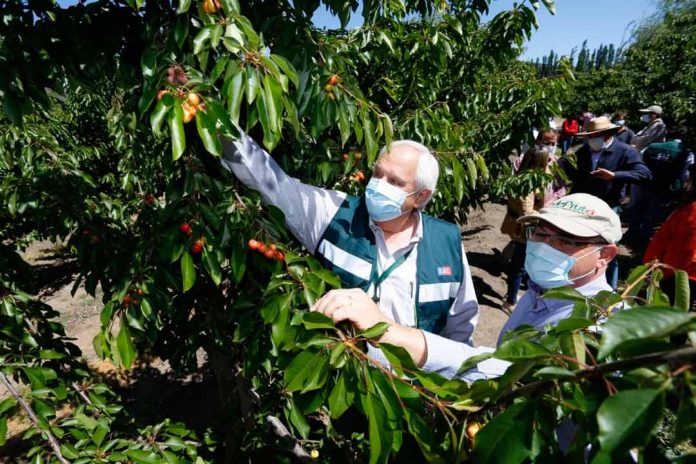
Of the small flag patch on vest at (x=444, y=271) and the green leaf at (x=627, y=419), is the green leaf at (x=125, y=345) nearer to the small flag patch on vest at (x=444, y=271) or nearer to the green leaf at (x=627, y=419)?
the small flag patch on vest at (x=444, y=271)

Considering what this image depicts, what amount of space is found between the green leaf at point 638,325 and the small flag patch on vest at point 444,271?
122cm

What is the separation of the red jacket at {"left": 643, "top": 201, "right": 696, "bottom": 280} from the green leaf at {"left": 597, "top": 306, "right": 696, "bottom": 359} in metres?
3.01

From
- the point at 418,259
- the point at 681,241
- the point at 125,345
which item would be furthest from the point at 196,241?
the point at 681,241

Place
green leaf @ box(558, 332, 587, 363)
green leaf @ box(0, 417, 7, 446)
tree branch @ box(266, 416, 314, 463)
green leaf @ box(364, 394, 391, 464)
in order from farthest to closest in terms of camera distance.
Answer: tree branch @ box(266, 416, 314, 463) → green leaf @ box(0, 417, 7, 446) → green leaf @ box(364, 394, 391, 464) → green leaf @ box(558, 332, 587, 363)

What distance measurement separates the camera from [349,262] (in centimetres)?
169

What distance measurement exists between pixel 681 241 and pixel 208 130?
132 inches

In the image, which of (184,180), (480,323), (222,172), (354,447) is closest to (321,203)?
(222,172)

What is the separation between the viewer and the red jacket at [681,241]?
279 centimetres

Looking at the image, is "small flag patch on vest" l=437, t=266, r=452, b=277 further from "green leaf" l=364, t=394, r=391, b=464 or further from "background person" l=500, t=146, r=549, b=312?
"background person" l=500, t=146, r=549, b=312

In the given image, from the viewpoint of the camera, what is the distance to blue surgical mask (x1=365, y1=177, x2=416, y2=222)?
172cm

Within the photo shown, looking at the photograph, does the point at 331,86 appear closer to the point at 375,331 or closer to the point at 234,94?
the point at 234,94

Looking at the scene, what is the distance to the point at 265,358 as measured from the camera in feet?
5.25

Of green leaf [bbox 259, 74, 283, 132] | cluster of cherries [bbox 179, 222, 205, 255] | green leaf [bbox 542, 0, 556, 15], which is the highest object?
green leaf [bbox 542, 0, 556, 15]

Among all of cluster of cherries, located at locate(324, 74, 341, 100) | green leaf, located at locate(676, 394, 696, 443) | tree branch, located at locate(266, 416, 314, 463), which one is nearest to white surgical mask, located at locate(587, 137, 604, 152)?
cluster of cherries, located at locate(324, 74, 341, 100)
